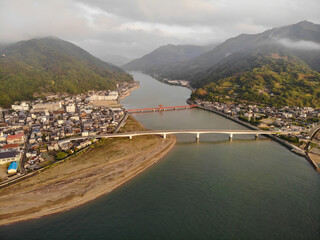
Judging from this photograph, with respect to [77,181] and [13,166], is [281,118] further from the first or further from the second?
[13,166]

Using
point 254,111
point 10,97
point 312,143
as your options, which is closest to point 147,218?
point 312,143

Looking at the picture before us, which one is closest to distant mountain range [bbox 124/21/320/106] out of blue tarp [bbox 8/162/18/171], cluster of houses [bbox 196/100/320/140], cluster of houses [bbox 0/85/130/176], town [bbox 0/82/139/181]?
cluster of houses [bbox 196/100/320/140]

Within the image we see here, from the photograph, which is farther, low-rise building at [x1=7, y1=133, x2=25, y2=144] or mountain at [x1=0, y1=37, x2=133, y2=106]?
mountain at [x1=0, y1=37, x2=133, y2=106]

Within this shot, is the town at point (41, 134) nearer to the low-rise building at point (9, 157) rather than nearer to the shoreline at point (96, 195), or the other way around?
the low-rise building at point (9, 157)

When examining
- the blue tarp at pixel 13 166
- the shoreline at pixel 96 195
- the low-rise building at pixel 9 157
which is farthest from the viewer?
the low-rise building at pixel 9 157

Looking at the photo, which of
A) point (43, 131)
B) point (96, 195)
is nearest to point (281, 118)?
point (96, 195)

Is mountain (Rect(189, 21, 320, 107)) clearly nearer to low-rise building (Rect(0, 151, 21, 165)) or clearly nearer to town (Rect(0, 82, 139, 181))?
town (Rect(0, 82, 139, 181))

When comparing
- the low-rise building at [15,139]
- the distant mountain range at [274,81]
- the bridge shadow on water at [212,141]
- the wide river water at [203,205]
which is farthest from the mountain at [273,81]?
the low-rise building at [15,139]
